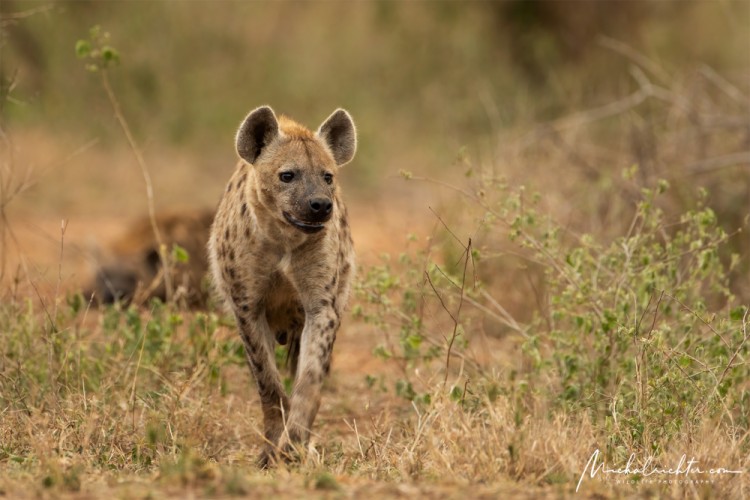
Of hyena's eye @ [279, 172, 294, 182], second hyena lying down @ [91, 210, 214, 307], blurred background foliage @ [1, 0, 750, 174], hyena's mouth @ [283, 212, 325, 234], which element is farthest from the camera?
blurred background foliage @ [1, 0, 750, 174]

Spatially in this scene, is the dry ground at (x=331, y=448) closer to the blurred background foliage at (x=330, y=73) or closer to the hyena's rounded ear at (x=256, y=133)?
the hyena's rounded ear at (x=256, y=133)

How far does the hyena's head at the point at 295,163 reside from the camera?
15.6 ft

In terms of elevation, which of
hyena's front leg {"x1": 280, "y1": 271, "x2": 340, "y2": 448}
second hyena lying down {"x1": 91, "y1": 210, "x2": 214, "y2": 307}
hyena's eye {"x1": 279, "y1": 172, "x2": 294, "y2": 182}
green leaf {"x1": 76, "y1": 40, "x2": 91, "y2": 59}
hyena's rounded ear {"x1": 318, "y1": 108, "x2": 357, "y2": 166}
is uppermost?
green leaf {"x1": 76, "y1": 40, "x2": 91, "y2": 59}

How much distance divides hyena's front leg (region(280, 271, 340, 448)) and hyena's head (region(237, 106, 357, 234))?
0.31 meters

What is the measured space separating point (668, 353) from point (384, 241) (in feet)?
17.3

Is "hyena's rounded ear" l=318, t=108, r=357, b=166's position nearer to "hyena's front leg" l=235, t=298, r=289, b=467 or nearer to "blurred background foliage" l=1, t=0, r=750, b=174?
"hyena's front leg" l=235, t=298, r=289, b=467

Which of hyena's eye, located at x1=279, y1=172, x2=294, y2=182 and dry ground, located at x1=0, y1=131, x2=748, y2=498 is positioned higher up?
hyena's eye, located at x1=279, y1=172, x2=294, y2=182

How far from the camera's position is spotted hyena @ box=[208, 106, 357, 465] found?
476 centimetres

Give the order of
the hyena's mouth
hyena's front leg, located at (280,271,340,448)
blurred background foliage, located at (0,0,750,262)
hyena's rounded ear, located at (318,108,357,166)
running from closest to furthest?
hyena's front leg, located at (280,271,340,448) < the hyena's mouth < hyena's rounded ear, located at (318,108,357,166) < blurred background foliage, located at (0,0,750,262)

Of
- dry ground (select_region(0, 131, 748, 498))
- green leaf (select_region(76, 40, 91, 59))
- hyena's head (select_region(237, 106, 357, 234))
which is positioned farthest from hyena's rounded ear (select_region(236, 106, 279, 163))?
green leaf (select_region(76, 40, 91, 59))

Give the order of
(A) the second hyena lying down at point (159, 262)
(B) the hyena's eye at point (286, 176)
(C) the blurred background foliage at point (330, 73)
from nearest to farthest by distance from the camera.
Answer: (B) the hyena's eye at point (286, 176), (A) the second hyena lying down at point (159, 262), (C) the blurred background foliage at point (330, 73)

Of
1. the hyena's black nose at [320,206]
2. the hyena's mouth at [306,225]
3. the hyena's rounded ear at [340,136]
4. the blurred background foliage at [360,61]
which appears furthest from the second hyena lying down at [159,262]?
the blurred background foliage at [360,61]

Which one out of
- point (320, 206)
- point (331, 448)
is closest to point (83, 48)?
point (320, 206)

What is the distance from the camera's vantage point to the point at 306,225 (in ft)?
15.5
